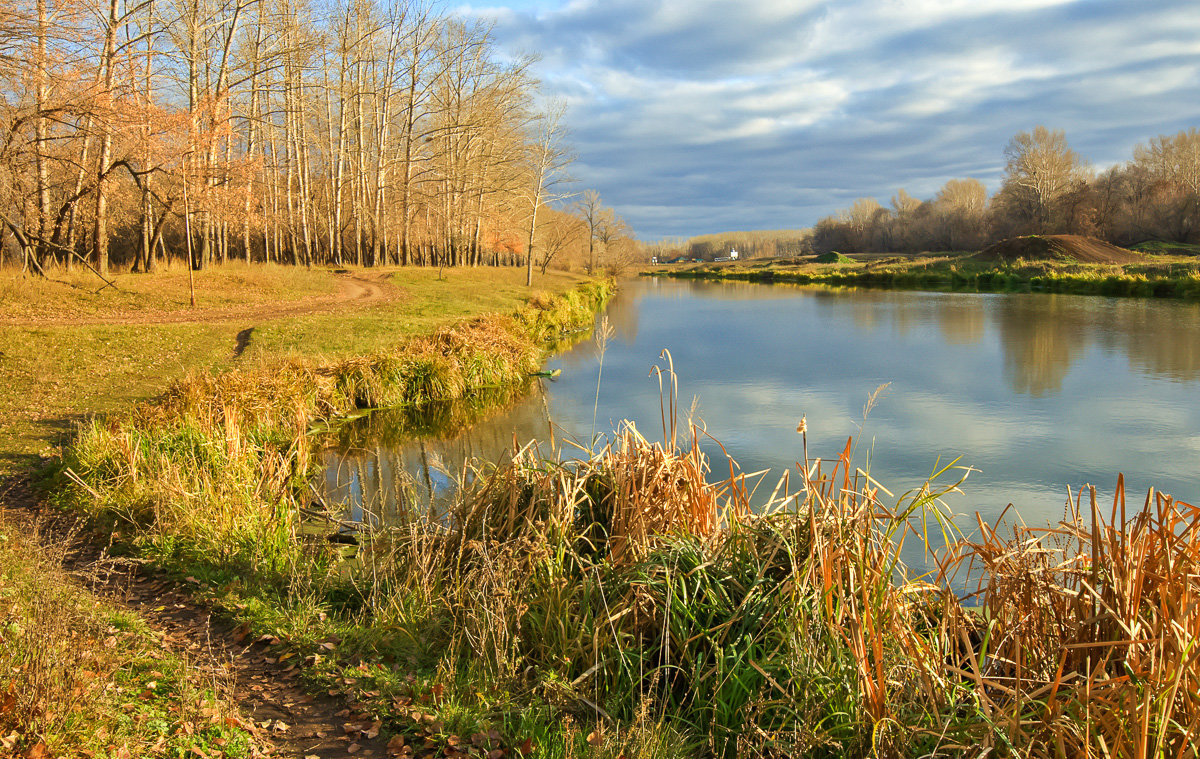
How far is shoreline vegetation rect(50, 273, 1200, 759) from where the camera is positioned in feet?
10.3

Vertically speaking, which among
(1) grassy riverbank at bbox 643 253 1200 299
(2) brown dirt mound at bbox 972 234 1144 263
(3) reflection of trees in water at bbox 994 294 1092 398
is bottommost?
(3) reflection of trees in water at bbox 994 294 1092 398

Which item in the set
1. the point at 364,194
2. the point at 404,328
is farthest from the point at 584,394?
the point at 364,194

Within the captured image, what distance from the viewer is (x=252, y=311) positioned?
20.3 metres

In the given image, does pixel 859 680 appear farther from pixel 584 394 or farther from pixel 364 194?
pixel 364 194

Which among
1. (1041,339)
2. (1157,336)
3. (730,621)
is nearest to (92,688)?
(730,621)

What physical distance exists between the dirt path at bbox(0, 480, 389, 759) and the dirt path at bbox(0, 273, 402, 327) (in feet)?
40.7

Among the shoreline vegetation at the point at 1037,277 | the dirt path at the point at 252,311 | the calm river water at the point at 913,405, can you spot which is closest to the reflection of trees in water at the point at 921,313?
the calm river water at the point at 913,405

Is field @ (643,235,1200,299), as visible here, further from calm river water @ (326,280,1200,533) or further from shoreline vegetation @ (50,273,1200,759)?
shoreline vegetation @ (50,273,1200,759)

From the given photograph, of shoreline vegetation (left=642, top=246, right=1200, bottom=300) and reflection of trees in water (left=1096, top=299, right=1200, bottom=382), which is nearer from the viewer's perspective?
reflection of trees in water (left=1096, top=299, right=1200, bottom=382)

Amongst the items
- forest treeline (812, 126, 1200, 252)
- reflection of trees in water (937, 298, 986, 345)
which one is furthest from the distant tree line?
reflection of trees in water (937, 298, 986, 345)

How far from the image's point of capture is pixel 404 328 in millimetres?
17797

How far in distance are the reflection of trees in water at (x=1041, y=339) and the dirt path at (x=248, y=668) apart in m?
14.2

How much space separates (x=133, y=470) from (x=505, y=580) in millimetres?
4426

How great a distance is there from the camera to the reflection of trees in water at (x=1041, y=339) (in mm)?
15789
